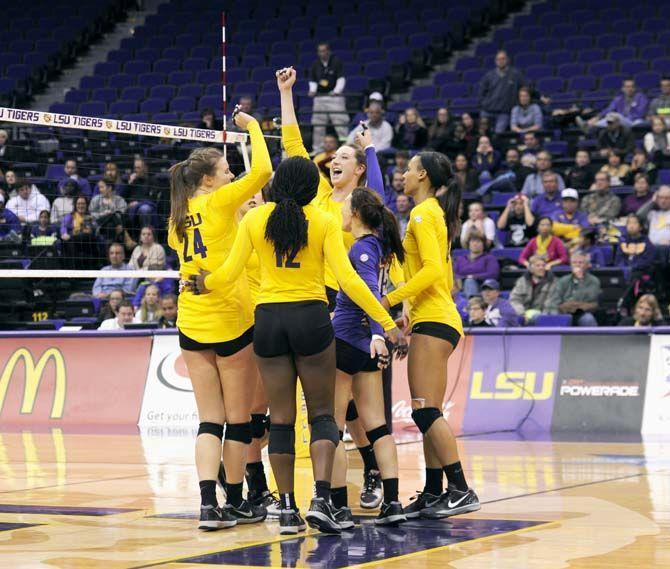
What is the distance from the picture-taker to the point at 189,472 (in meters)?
9.77

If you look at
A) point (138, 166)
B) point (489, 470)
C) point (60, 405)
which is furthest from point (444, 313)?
point (138, 166)

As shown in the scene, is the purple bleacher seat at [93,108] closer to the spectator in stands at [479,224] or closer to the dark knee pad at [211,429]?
the spectator in stands at [479,224]

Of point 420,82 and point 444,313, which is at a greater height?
point 420,82

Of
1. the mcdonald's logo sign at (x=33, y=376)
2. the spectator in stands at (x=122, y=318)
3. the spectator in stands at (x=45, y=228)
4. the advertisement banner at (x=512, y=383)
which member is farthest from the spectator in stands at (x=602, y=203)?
the mcdonald's logo sign at (x=33, y=376)

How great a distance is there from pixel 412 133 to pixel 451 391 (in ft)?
23.9

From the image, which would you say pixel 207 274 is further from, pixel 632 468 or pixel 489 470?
pixel 632 468

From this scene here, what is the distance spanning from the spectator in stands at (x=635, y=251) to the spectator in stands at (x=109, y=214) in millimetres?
5981

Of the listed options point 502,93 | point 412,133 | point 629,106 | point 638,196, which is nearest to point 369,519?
point 638,196

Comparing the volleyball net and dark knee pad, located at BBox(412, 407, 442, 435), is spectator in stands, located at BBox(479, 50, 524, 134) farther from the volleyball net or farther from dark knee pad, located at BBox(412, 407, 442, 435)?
dark knee pad, located at BBox(412, 407, 442, 435)

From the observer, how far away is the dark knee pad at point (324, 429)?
660 centimetres

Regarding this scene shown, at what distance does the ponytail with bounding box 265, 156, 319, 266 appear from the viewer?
657cm

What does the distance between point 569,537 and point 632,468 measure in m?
3.22

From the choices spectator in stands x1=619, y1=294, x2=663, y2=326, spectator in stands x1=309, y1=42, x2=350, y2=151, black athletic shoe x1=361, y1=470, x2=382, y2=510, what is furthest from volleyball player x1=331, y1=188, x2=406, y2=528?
spectator in stands x1=309, y1=42, x2=350, y2=151

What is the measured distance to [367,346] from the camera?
7051 mm
